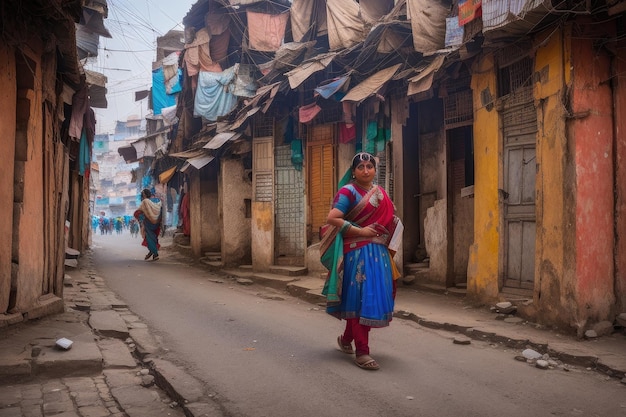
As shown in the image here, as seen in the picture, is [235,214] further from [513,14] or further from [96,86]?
[513,14]

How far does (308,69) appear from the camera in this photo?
41.0ft

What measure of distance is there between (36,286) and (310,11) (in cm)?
1127

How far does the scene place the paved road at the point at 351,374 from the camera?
4.14m

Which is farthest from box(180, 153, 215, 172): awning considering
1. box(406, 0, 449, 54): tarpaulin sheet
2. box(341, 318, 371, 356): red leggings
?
box(341, 318, 371, 356): red leggings

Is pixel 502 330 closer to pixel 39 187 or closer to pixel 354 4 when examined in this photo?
pixel 39 187

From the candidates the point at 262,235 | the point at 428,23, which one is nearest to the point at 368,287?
the point at 428,23

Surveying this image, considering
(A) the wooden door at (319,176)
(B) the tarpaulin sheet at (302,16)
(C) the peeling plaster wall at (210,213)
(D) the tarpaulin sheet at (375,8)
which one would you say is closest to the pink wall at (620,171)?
(D) the tarpaulin sheet at (375,8)

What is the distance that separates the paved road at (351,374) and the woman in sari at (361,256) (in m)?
0.50

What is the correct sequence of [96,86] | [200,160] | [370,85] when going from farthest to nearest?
[200,160]
[96,86]
[370,85]

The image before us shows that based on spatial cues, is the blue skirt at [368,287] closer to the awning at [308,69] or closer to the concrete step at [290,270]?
the awning at [308,69]

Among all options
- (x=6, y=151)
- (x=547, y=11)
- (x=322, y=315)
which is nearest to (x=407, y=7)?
(x=547, y=11)

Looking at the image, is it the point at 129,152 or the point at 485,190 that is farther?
the point at 129,152

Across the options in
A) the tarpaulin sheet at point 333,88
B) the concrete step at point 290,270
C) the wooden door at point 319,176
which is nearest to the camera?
the tarpaulin sheet at point 333,88

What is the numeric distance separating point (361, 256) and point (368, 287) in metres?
0.31
